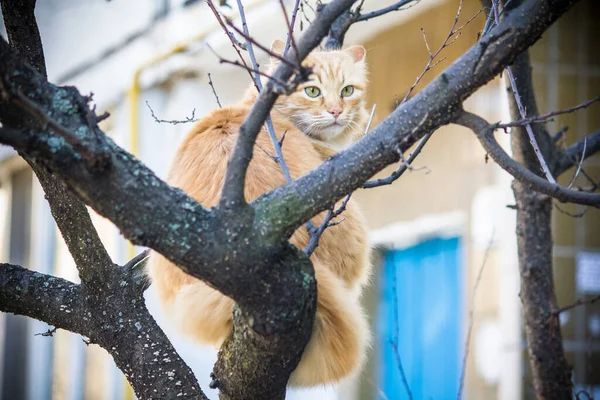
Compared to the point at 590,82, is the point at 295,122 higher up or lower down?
lower down

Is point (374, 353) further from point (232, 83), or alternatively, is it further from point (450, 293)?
point (232, 83)

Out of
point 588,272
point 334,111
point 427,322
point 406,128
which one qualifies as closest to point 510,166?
point 406,128

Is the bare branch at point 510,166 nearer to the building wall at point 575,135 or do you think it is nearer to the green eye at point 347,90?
the green eye at point 347,90

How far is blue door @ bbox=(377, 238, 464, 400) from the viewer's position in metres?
4.81

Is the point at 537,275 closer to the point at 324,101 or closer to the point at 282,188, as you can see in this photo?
the point at 324,101

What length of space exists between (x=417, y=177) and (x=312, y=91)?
247 centimetres

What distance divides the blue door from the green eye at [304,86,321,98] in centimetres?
211

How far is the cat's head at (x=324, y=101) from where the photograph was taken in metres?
2.75

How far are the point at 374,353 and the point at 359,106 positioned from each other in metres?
2.80

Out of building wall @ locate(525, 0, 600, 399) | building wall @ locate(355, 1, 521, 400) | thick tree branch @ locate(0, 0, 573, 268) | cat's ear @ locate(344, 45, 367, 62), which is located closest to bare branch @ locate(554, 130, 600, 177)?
cat's ear @ locate(344, 45, 367, 62)

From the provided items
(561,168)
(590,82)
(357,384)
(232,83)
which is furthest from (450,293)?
(561,168)

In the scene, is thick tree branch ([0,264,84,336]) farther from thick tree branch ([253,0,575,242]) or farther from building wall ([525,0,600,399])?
building wall ([525,0,600,399])

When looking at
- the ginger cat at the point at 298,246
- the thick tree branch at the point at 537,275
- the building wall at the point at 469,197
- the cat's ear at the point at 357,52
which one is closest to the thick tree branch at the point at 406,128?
the ginger cat at the point at 298,246

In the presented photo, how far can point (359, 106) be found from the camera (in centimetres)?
300
